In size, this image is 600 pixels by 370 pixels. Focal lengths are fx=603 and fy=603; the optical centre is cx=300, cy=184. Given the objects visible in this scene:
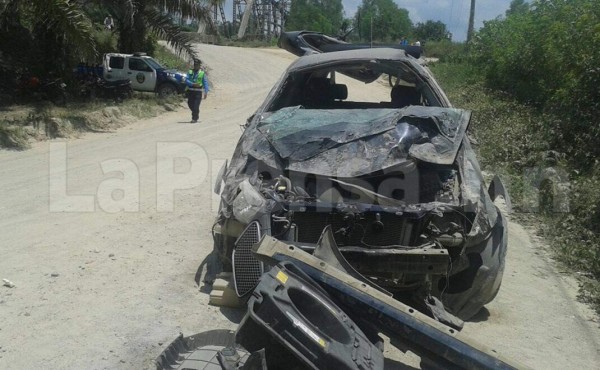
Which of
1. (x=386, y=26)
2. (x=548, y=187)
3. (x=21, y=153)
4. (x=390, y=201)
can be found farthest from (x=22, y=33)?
(x=386, y=26)

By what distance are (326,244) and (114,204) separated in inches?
176

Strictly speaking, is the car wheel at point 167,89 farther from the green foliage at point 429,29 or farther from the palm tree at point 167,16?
the green foliage at point 429,29

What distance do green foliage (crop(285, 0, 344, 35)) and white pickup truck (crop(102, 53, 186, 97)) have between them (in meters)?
42.2

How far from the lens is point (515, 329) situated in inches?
190

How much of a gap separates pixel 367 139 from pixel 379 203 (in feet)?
2.38

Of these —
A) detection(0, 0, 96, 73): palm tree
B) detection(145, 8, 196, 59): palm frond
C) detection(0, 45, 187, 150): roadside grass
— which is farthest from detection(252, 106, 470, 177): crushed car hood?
detection(145, 8, 196, 59): palm frond

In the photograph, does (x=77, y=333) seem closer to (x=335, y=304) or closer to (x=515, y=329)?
(x=335, y=304)

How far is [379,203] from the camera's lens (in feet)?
14.6

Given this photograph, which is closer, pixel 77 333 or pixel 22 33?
pixel 77 333

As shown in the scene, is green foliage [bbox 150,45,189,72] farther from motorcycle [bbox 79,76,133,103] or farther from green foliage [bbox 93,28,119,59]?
motorcycle [bbox 79,76,133,103]

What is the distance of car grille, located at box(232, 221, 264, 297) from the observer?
13.1 ft

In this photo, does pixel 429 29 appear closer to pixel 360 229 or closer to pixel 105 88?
pixel 105 88

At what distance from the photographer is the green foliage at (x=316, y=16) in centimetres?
6888

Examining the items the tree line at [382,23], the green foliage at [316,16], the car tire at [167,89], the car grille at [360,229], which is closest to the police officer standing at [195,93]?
the car tire at [167,89]
